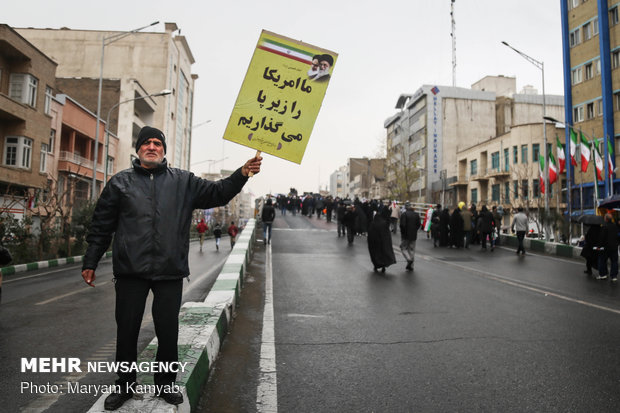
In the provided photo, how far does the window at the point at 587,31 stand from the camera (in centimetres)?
3741

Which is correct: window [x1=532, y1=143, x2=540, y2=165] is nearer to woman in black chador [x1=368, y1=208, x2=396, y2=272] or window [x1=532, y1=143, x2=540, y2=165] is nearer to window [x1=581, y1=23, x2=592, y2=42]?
window [x1=581, y1=23, x2=592, y2=42]

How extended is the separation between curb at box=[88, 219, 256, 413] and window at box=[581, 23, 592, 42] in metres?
40.1

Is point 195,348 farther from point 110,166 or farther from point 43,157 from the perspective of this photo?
point 110,166

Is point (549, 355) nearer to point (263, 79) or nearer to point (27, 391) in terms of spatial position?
point (263, 79)

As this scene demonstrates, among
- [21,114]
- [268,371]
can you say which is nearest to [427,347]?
[268,371]

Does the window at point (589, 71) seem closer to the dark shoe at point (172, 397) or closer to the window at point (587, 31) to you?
the window at point (587, 31)

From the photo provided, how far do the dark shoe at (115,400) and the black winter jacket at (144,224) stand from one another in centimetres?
78

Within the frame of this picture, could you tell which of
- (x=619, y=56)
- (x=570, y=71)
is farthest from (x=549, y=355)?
(x=570, y=71)

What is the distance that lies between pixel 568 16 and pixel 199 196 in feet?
149

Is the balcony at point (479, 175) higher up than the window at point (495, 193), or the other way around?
the balcony at point (479, 175)

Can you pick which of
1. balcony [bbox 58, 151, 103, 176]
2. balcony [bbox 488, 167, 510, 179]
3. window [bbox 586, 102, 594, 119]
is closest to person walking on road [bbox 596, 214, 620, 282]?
window [bbox 586, 102, 594, 119]

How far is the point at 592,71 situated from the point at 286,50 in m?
40.1

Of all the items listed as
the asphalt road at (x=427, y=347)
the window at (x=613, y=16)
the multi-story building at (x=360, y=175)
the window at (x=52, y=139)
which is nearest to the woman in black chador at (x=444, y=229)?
the asphalt road at (x=427, y=347)

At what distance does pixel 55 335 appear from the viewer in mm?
5934
